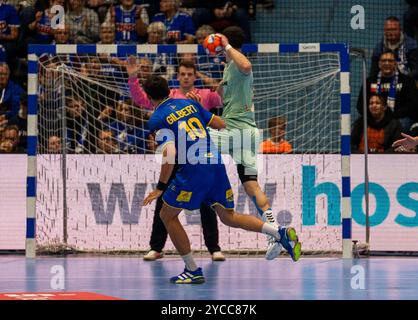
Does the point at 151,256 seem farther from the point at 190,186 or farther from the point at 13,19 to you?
the point at 13,19

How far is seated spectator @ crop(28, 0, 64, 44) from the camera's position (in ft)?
55.5

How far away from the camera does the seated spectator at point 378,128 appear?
15.0m

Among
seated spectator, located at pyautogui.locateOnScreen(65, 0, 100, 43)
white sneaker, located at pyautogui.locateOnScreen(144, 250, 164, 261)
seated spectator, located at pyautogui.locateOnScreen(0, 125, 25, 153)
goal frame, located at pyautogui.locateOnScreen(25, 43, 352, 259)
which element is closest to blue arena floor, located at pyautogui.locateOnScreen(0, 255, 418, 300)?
white sneaker, located at pyautogui.locateOnScreen(144, 250, 164, 261)

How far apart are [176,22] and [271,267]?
5910mm

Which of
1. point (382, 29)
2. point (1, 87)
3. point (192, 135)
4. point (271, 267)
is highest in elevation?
point (382, 29)

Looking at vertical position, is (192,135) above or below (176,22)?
below

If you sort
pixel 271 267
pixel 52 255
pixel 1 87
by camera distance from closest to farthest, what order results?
pixel 271 267 < pixel 52 255 < pixel 1 87

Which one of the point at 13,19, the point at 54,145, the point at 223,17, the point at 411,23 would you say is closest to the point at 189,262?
the point at 54,145

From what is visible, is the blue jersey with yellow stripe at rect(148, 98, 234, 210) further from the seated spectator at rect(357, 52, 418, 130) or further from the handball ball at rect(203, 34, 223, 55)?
the seated spectator at rect(357, 52, 418, 130)

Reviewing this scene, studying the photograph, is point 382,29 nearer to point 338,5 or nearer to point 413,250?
point 338,5

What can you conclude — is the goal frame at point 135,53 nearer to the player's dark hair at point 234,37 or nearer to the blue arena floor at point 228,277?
the blue arena floor at point 228,277

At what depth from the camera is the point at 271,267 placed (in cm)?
1218

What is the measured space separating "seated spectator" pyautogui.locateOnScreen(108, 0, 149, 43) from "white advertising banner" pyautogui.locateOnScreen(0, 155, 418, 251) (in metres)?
3.47
